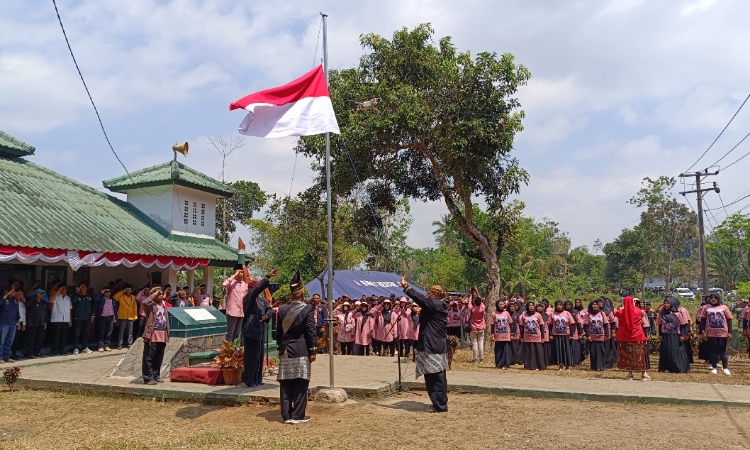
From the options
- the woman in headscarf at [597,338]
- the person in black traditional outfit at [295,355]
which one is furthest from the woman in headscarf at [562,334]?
the person in black traditional outfit at [295,355]

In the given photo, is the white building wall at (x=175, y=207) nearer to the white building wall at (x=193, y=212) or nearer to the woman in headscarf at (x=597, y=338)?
the white building wall at (x=193, y=212)

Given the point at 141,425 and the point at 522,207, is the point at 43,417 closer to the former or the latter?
the point at 141,425

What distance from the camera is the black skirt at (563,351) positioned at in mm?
13570

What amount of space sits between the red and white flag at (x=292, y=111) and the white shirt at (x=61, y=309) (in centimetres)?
783

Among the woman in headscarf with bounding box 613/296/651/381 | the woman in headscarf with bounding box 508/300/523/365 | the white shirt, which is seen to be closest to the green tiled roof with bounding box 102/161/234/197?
the white shirt

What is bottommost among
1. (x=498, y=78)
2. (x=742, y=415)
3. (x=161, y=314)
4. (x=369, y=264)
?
(x=742, y=415)

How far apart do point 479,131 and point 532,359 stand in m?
6.26

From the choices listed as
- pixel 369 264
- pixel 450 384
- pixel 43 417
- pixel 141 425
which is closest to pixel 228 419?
pixel 141 425

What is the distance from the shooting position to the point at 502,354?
13781 millimetres

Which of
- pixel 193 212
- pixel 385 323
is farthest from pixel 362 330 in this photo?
pixel 193 212

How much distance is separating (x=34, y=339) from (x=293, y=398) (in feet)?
28.3

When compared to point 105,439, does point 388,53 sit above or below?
above

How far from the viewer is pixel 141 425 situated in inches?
293

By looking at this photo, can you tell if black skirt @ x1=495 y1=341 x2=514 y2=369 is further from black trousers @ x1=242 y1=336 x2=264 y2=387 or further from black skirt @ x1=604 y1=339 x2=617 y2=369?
black trousers @ x1=242 y1=336 x2=264 y2=387
